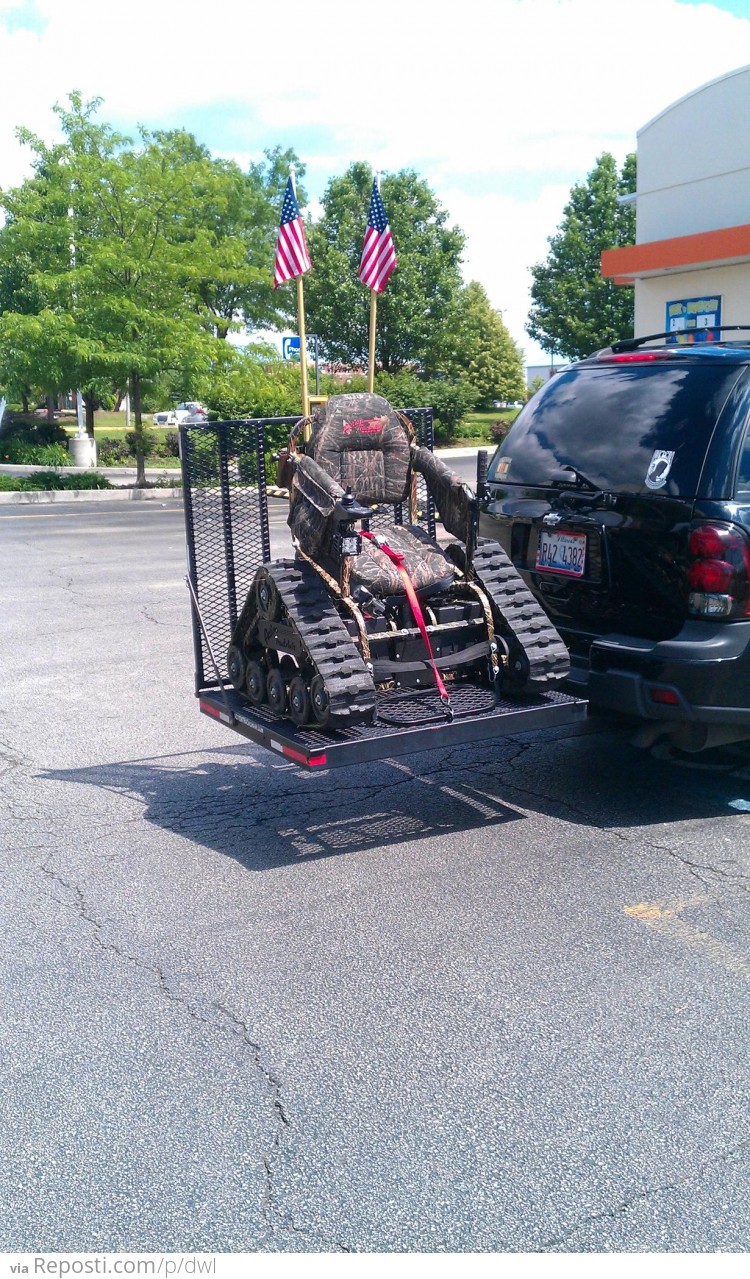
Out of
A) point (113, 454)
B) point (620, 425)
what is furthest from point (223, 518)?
point (113, 454)

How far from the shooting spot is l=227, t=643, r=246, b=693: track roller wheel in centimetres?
580

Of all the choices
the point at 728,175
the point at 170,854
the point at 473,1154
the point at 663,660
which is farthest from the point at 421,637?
the point at 728,175

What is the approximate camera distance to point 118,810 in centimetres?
590

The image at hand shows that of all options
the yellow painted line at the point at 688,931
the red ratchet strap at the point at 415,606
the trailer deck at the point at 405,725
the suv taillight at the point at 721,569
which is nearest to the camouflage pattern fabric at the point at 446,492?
the red ratchet strap at the point at 415,606

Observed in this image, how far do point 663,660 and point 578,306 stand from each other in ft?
158

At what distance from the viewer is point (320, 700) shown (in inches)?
195

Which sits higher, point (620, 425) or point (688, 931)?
point (620, 425)

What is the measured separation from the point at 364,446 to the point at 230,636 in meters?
1.18

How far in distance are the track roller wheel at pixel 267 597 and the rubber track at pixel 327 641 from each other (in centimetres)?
5

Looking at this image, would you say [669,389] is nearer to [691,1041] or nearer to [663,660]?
[663,660]

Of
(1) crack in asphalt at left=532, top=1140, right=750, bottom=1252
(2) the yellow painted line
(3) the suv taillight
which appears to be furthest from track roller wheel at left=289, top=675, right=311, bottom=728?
(1) crack in asphalt at left=532, top=1140, right=750, bottom=1252

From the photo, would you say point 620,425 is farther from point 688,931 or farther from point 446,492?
point 688,931

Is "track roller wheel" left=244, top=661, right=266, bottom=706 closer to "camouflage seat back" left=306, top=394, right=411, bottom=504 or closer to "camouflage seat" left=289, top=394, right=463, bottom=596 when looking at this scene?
"camouflage seat" left=289, top=394, right=463, bottom=596

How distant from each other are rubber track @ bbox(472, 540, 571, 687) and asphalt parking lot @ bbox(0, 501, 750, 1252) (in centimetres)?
75
